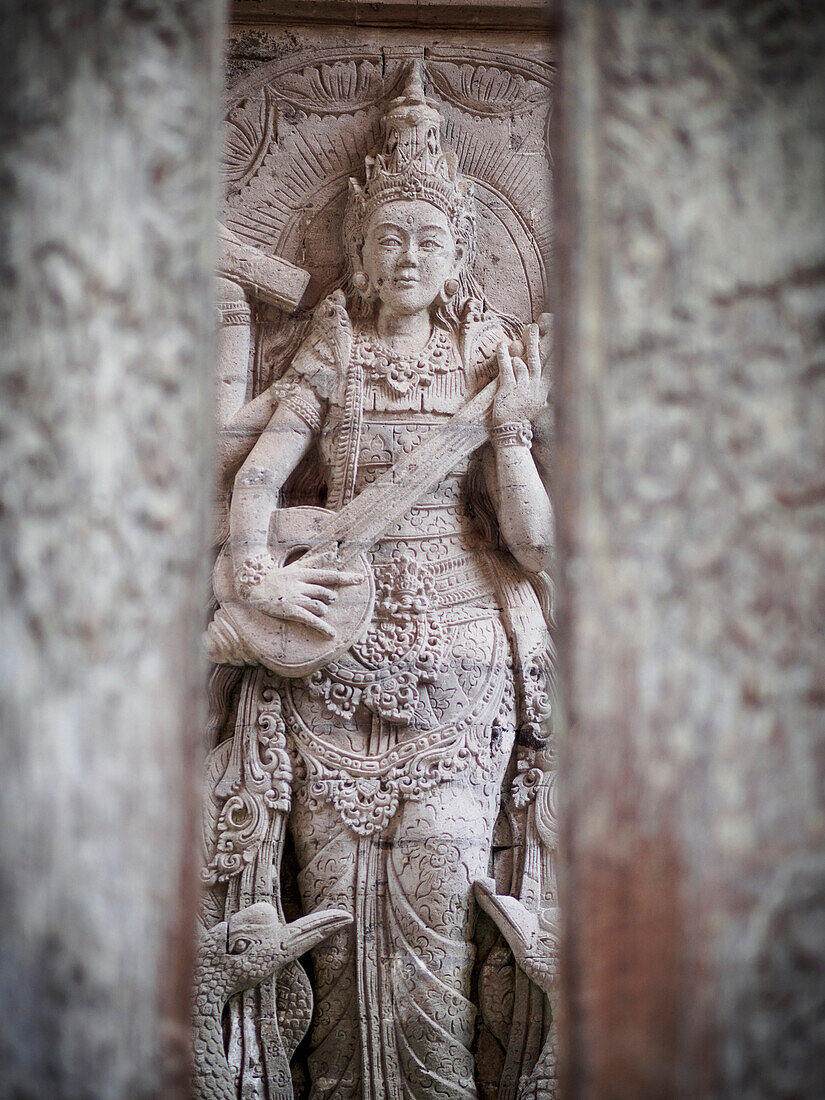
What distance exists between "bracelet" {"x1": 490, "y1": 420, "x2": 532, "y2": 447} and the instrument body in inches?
19.3

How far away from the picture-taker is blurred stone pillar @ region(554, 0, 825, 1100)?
0.88 meters

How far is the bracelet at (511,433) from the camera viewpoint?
10.3ft

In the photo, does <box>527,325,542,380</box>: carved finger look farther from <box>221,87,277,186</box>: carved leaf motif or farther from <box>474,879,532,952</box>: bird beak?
<box>474,879,532,952</box>: bird beak

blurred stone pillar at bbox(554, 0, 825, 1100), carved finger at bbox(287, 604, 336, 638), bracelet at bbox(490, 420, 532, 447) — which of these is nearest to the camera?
blurred stone pillar at bbox(554, 0, 825, 1100)

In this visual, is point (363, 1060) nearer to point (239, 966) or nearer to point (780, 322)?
point (239, 966)

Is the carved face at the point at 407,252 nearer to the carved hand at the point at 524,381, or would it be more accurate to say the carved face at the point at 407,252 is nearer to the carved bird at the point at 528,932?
the carved hand at the point at 524,381

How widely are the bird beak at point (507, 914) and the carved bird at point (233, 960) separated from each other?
349 millimetres

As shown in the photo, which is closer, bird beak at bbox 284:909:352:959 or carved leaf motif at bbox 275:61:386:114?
bird beak at bbox 284:909:352:959

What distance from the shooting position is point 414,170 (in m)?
3.19

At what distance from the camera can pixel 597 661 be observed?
917 mm

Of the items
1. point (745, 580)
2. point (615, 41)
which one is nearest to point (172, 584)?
point (745, 580)

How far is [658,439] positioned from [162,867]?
53 cm

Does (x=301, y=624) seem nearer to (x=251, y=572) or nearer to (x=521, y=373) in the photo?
(x=251, y=572)

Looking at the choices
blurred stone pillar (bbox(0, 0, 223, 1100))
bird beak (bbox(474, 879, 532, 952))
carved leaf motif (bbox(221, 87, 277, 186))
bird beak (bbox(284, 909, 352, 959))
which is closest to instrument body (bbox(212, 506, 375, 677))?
bird beak (bbox(284, 909, 352, 959))
